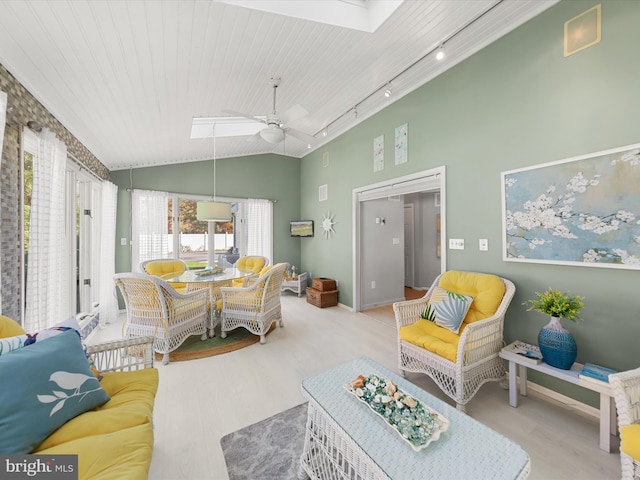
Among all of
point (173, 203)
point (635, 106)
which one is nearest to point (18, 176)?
point (173, 203)

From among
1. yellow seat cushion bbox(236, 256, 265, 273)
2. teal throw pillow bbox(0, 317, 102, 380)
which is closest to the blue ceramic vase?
teal throw pillow bbox(0, 317, 102, 380)

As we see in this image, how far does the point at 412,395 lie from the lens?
1.42 meters

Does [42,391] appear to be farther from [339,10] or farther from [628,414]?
[339,10]

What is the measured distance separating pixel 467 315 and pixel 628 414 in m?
1.14

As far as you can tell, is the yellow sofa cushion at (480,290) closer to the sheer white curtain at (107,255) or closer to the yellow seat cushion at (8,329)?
the yellow seat cushion at (8,329)

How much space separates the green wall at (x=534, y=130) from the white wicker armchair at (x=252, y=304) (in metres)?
2.18

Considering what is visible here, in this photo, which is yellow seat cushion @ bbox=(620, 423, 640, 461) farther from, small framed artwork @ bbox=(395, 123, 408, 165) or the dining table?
the dining table

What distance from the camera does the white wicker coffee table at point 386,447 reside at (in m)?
0.99

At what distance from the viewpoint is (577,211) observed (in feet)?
6.62

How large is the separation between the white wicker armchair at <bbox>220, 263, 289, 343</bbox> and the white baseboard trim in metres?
2.76

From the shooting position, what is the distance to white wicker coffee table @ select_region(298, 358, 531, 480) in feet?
3.24

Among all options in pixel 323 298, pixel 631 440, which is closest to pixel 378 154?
pixel 323 298

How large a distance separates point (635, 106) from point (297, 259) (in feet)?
18.3

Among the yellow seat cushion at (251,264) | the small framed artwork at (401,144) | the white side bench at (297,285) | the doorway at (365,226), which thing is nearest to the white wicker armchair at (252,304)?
the yellow seat cushion at (251,264)
